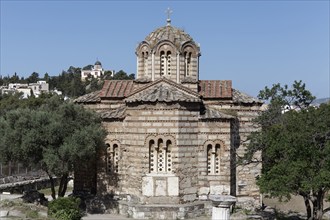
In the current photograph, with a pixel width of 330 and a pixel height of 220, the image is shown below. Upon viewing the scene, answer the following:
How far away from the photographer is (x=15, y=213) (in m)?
21.0

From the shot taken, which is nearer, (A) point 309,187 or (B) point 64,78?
(A) point 309,187

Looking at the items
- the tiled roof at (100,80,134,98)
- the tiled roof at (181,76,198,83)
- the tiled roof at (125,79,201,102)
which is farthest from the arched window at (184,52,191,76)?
the tiled roof at (100,80,134,98)

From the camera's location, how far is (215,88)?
85.4ft

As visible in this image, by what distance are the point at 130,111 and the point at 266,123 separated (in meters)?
7.14

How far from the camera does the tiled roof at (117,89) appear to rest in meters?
26.3

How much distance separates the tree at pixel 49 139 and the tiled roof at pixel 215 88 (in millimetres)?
6330

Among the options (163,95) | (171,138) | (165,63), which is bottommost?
(171,138)

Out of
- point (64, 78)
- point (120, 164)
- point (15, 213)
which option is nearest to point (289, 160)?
point (120, 164)

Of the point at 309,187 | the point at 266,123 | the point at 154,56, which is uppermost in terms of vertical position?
the point at 154,56

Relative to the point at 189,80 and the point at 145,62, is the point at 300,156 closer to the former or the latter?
the point at 189,80

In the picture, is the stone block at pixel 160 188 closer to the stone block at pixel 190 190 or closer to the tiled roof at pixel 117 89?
the stone block at pixel 190 190

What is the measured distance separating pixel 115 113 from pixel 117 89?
267cm

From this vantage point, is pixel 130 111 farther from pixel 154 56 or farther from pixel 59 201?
pixel 59 201

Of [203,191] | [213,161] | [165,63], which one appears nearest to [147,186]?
[203,191]
